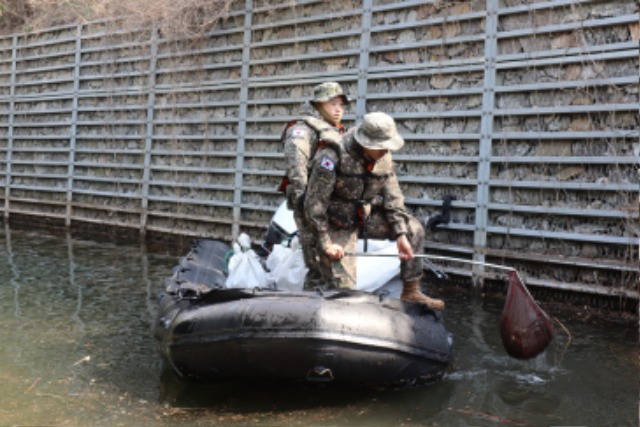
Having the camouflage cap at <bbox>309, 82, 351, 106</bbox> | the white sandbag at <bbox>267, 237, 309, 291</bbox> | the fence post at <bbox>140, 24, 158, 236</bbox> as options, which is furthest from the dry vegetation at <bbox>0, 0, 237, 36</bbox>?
the white sandbag at <bbox>267, 237, 309, 291</bbox>

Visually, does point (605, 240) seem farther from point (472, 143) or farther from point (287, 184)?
point (287, 184)

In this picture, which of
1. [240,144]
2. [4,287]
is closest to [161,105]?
[240,144]

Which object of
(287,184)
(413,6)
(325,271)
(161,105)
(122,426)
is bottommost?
(122,426)

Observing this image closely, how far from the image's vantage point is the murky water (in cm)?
380

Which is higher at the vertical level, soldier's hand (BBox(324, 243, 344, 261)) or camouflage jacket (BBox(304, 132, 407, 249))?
camouflage jacket (BBox(304, 132, 407, 249))

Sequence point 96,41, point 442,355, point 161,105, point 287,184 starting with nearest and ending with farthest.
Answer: point 442,355 < point 287,184 < point 161,105 < point 96,41

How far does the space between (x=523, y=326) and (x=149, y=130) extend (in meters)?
8.83

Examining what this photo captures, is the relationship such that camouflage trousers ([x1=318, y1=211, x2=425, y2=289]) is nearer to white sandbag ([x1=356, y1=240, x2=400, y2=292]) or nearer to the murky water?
white sandbag ([x1=356, y1=240, x2=400, y2=292])

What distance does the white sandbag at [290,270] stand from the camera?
565 centimetres

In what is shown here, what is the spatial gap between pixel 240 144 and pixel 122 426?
705 centimetres

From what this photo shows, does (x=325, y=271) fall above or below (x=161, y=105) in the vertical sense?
below

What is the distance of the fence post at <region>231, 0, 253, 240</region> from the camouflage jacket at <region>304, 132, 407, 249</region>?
5270 millimetres

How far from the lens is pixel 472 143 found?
7.73 metres

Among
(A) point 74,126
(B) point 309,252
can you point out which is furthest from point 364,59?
(A) point 74,126
